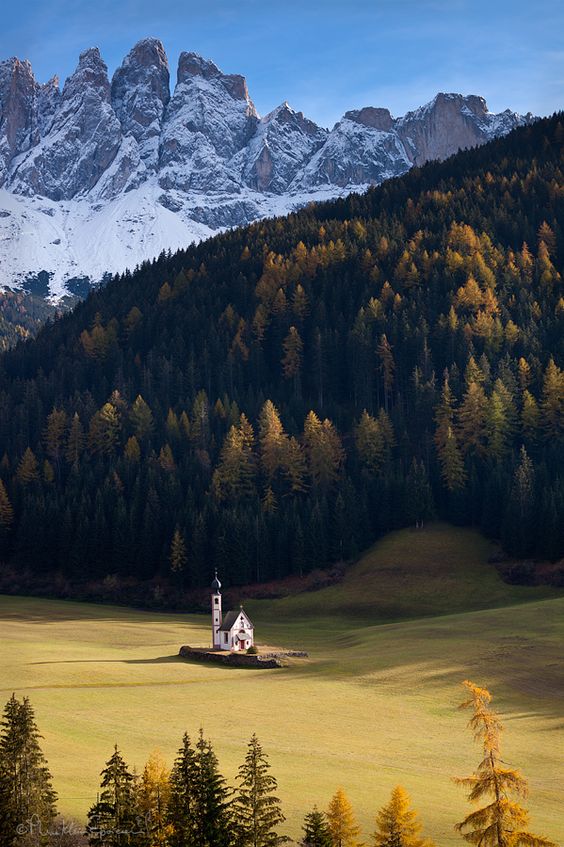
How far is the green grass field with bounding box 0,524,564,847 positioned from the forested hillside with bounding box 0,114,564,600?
15.0 m

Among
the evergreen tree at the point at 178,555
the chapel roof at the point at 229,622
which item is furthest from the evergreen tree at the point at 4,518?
the chapel roof at the point at 229,622

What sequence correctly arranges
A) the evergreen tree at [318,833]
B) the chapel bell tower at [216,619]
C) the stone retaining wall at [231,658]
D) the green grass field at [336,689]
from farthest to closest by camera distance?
the chapel bell tower at [216,619] → the stone retaining wall at [231,658] → the green grass field at [336,689] → the evergreen tree at [318,833]

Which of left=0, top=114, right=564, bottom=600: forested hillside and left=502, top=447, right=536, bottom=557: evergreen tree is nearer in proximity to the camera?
left=502, top=447, right=536, bottom=557: evergreen tree

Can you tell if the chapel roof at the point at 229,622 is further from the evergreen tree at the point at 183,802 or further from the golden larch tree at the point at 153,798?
the golden larch tree at the point at 153,798

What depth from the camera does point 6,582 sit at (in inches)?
5832

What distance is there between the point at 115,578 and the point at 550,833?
105 m

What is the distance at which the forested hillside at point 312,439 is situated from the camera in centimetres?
14188

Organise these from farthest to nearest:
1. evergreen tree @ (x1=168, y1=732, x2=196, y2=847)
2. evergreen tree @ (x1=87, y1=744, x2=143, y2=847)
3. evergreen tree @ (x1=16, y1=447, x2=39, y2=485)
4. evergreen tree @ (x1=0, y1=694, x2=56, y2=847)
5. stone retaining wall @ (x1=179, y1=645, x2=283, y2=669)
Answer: evergreen tree @ (x1=16, y1=447, x2=39, y2=485) → stone retaining wall @ (x1=179, y1=645, x2=283, y2=669) → evergreen tree @ (x1=0, y1=694, x2=56, y2=847) → evergreen tree @ (x1=87, y1=744, x2=143, y2=847) → evergreen tree @ (x1=168, y1=732, x2=196, y2=847)

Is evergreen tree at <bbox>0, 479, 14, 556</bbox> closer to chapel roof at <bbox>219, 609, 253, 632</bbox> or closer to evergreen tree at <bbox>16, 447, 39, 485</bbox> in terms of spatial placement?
evergreen tree at <bbox>16, 447, 39, 485</bbox>

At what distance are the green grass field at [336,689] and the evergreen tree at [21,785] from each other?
3219mm

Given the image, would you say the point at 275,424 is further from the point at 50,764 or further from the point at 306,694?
the point at 50,764

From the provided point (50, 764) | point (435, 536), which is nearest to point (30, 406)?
point (435, 536)

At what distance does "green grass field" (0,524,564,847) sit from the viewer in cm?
5162

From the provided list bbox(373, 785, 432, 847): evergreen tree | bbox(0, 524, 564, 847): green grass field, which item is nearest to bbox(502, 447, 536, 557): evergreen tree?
bbox(0, 524, 564, 847): green grass field
